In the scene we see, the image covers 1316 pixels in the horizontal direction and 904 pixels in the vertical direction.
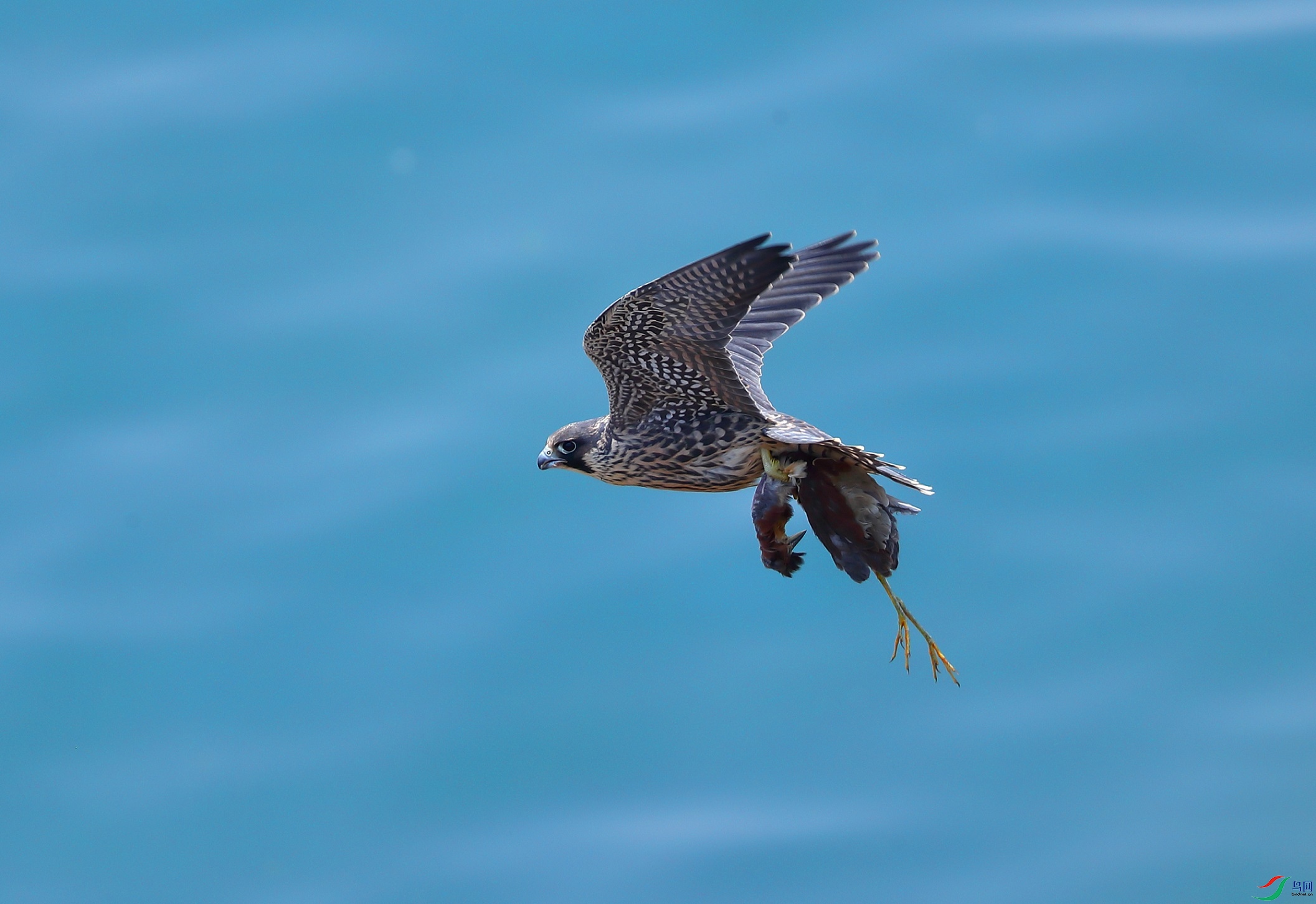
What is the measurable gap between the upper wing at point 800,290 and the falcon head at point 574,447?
4.63 ft

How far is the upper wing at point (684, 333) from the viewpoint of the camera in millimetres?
9188

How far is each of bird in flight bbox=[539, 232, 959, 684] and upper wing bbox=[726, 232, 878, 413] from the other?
75 centimetres

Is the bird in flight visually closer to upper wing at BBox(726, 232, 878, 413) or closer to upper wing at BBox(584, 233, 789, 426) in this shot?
upper wing at BBox(584, 233, 789, 426)

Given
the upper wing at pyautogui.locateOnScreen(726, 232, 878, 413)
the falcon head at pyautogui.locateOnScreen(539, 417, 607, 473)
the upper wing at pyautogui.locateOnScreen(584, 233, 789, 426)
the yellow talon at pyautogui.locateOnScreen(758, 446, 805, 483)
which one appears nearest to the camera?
the upper wing at pyautogui.locateOnScreen(584, 233, 789, 426)

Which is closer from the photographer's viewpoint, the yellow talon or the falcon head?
the yellow talon

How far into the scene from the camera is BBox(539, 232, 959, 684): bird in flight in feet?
30.4

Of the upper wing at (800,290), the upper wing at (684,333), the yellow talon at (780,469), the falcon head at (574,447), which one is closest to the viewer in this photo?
the upper wing at (684,333)

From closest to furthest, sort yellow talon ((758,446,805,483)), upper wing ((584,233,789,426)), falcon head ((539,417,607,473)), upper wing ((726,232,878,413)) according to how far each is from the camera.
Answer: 1. upper wing ((584,233,789,426))
2. yellow talon ((758,446,805,483))
3. falcon head ((539,417,607,473))
4. upper wing ((726,232,878,413))

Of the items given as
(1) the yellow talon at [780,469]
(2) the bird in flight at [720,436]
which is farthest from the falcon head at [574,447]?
(1) the yellow talon at [780,469]

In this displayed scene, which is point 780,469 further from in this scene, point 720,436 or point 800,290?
point 800,290

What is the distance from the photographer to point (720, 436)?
10.0 m

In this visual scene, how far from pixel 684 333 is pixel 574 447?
137 cm

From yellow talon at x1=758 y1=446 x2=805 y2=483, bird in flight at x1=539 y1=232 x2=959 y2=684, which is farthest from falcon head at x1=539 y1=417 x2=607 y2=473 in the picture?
yellow talon at x1=758 y1=446 x2=805 y2=483

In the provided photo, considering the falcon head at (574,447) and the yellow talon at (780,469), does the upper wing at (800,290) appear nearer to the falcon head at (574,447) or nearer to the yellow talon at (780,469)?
the falcon head at (574,447)
